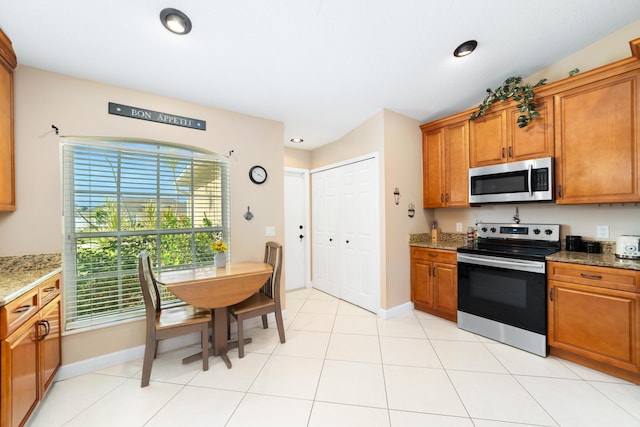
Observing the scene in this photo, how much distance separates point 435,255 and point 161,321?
2819 millimetres

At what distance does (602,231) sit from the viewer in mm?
2227

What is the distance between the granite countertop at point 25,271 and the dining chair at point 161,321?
0.53 m

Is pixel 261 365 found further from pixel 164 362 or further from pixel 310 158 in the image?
pixel 310 158

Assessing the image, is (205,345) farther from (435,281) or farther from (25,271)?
(435,281)

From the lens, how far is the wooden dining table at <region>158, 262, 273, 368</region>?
1.88 m

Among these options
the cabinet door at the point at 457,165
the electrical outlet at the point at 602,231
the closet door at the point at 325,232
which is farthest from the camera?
the closet door at the point at 325,232

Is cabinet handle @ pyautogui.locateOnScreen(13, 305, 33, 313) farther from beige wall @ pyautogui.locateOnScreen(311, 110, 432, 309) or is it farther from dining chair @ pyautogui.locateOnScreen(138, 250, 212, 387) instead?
beige wall @ pyautogui.locateOnScreen(311, 110, 432, 309)

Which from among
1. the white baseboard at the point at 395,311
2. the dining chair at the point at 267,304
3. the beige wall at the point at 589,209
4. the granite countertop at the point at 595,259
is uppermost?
the beige wall at the point at 589,209

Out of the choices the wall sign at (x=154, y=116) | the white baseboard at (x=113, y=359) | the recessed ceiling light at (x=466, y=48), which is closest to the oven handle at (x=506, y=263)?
the recessed ceiling light at (x=466, y=48)

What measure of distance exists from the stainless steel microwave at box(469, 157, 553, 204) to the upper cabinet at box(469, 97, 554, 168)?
0.28 feet

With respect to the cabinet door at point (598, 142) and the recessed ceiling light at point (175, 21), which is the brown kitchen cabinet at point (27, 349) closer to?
the recessed ceiling light at point (175, 21)

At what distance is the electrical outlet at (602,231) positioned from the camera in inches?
87.0

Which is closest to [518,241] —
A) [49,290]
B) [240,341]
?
[240,341]

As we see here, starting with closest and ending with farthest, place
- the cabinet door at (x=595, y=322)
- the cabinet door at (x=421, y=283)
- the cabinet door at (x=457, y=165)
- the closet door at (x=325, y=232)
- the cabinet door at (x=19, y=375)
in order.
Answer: the cabinet door at (x=19, y=375), the cabinet door at (x=595, y=322), the cabinet door at (x=457, y=165), the cabinet door at (x=421, y=283), the closet door at (x=325, y=232)
